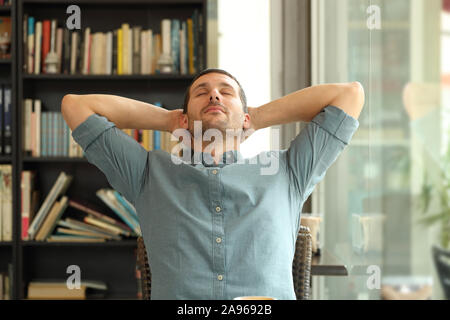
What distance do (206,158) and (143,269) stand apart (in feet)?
1.13

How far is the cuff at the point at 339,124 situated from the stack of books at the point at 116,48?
4.94 ft

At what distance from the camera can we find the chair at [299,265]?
4.83 feet

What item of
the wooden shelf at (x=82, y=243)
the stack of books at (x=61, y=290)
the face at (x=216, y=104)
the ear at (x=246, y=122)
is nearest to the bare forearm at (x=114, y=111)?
the face at (x=216, y=104)

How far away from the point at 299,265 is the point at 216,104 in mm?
489

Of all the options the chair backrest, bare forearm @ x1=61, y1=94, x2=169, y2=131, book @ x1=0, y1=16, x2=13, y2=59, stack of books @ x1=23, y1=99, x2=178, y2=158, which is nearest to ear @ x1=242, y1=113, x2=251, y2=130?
bare forearm @ x1=61, y1=94, x2=169, y2=131

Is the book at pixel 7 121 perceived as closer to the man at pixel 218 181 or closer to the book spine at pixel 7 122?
the book spine at pixel 7 122

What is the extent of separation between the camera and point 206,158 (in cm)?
147

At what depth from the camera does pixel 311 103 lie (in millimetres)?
1491

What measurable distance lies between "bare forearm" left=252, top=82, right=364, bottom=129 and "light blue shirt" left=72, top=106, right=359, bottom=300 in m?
0.04

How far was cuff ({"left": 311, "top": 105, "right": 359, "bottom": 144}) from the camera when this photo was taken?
1404mm

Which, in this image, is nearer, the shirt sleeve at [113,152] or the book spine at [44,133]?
the shirt sleeve at [113,152]

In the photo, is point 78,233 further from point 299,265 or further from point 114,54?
point 299,265

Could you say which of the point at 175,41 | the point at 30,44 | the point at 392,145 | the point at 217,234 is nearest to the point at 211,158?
the point at 217,234
